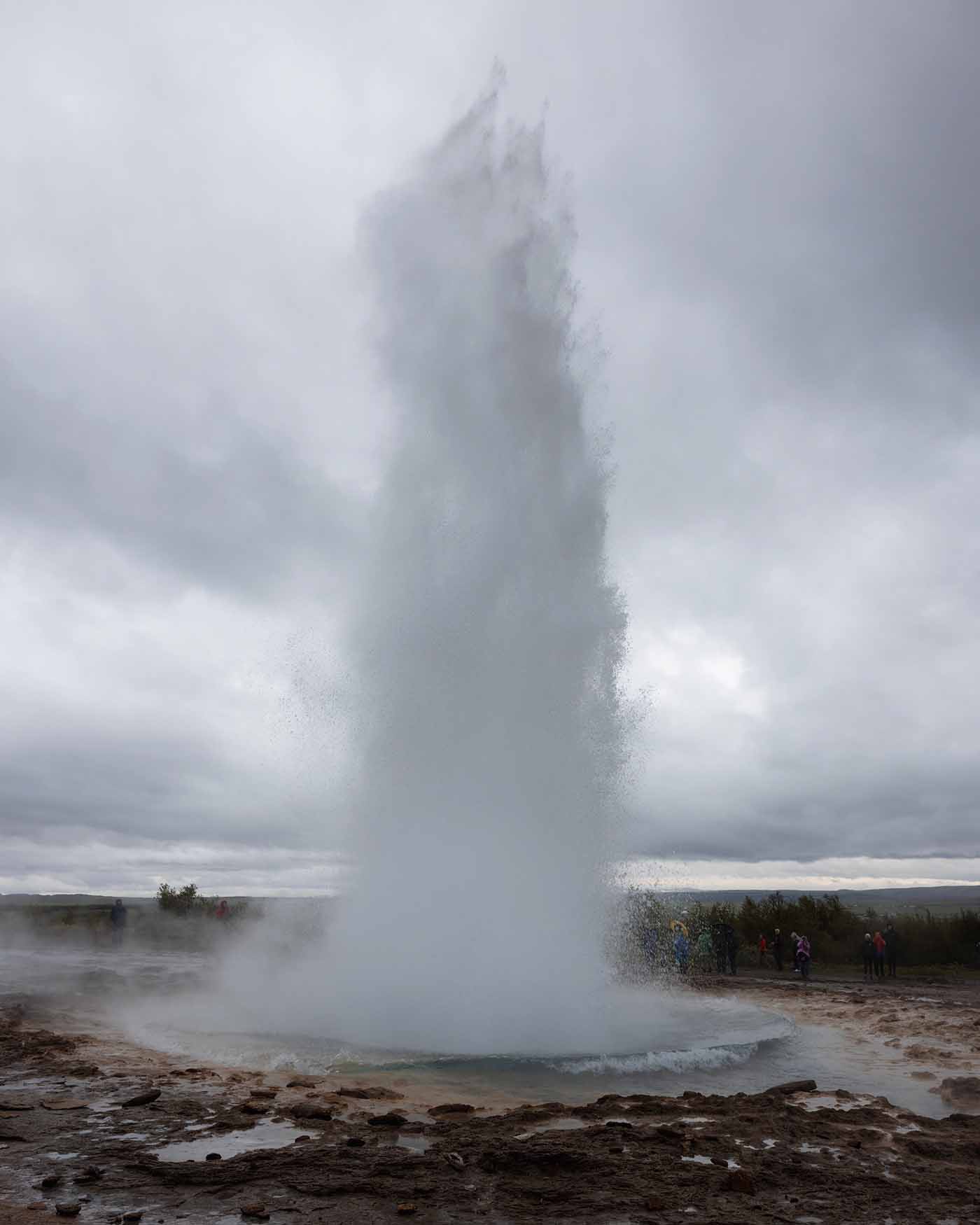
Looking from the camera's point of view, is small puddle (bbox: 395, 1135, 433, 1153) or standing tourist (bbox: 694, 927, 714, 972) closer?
small puddle (bbox: 395, 1135, 433, 1153)

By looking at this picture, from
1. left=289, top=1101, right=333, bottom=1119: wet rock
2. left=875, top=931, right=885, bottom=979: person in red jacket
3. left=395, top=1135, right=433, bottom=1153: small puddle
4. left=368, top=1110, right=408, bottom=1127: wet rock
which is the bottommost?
Result: left=395, top=1135, right=433, bottom=1153: small puddle

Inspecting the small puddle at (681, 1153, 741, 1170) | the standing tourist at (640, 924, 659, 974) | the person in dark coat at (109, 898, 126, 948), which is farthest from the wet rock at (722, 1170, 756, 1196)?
the person in dark coat at (109, 898, 126, 948)

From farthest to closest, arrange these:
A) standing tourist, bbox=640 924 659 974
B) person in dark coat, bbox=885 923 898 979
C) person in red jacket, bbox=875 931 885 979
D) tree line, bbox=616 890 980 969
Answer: tree line, bbox=616 890 980 969 → person in dark coat, bbox=885 923 898 979 → person in red jacket, bbox=875 931 885 979 → standing tourist, bbox=640 924 659 974

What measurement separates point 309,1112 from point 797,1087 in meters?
5.07

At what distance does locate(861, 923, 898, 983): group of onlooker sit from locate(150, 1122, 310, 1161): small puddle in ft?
69.6

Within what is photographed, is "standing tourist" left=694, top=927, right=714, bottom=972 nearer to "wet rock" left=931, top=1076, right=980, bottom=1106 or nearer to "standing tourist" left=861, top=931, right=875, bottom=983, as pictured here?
"standing tourist" left=861, top=931, right=875, bottom=983

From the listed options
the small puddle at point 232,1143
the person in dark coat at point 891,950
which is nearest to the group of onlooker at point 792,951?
the person in dark coat at point 891,950

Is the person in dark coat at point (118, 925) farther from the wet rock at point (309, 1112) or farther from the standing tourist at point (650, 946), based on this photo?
the wet rock at point (309, 1112)

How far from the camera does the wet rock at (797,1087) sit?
9.38 m

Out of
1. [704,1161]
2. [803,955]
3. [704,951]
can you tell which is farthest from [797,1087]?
[704,951]

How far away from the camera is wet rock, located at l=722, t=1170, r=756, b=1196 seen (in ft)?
19.5

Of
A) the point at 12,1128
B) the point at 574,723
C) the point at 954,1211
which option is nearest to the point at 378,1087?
the point at 12,1128

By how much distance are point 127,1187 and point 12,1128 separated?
2075 millimetres

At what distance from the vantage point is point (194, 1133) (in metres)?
7.13
